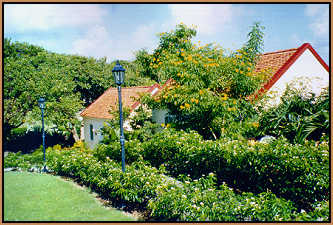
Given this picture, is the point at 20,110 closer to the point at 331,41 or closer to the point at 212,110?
the point at 212,110

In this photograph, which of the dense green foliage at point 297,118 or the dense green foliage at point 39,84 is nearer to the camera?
the dense green foliage at point 297,118

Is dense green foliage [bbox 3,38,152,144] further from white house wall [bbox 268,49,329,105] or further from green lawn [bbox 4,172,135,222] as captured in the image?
white house wall [bbox 268,49,329,105]

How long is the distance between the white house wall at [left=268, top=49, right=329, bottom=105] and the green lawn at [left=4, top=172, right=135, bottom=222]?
30.4ft

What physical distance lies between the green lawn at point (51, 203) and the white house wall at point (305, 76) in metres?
9.28

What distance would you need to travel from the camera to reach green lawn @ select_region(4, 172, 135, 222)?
6.65m

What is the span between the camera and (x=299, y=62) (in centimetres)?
1357

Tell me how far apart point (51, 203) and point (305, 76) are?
12.8m

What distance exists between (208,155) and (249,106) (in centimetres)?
454

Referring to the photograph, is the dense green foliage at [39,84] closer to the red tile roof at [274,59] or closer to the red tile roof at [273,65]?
the red tile roof at [273,65]

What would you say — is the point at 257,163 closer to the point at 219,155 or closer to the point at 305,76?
the point at 219,155

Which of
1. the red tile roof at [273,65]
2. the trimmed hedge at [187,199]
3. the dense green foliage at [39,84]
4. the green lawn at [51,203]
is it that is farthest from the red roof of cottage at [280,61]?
the dense green foliage at [39,84]

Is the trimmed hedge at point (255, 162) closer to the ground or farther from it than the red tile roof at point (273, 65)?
closer to the ground

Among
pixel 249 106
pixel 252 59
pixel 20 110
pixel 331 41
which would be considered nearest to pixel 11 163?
pixel 20 110

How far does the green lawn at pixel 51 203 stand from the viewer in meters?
6.65
